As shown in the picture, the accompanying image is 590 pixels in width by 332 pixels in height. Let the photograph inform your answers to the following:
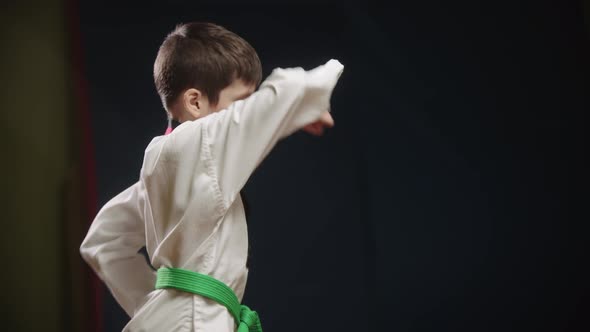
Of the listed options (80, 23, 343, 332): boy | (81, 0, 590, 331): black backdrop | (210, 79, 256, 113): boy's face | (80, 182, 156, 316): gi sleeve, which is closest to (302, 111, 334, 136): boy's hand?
(80, 23, 343, 332): boy

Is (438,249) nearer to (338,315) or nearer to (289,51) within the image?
(338,315)

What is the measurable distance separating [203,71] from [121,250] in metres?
0.30

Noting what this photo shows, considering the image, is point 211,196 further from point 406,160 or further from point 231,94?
point 406,160

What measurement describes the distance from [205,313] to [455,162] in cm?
108

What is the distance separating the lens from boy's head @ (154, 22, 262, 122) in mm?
848

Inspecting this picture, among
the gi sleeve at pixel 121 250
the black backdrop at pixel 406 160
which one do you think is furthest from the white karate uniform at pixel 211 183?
the black backdrop at pixel 406 160

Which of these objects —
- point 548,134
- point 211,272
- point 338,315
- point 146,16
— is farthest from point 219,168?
point 548,134

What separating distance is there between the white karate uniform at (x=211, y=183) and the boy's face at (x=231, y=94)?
0.31 ft

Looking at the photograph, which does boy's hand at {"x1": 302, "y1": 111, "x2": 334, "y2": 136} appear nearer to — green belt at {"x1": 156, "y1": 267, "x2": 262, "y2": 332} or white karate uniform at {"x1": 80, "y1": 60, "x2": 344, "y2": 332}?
white karate uniform at {"x1": 80, "y1": 60, "x2": 344, "y2": 332}

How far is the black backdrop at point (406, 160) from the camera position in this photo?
1.58m

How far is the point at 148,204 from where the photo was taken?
795mm

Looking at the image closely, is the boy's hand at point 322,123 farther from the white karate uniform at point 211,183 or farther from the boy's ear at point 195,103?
the boy's ear at point 195,103

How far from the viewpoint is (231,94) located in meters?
0.86

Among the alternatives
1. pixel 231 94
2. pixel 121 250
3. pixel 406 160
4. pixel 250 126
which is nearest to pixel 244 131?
pixel 250 126
